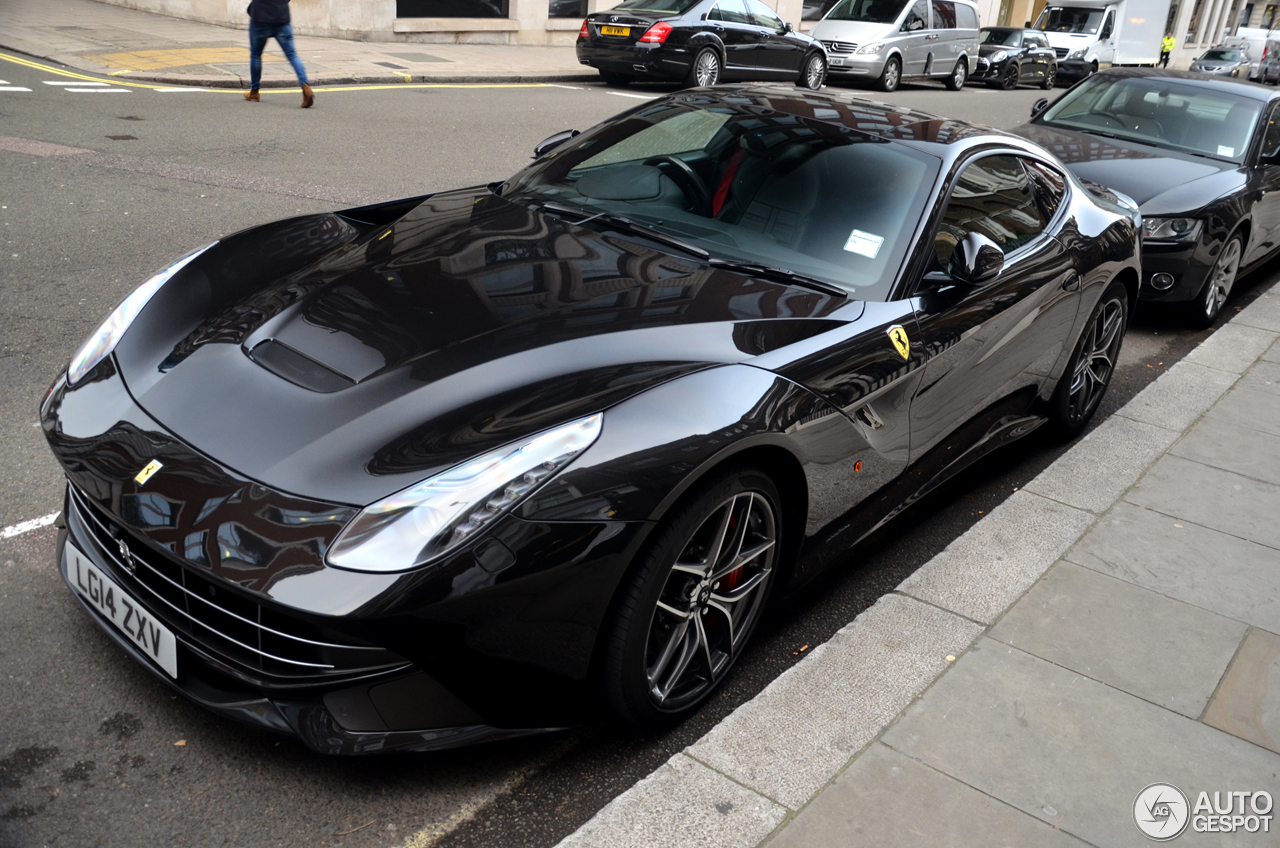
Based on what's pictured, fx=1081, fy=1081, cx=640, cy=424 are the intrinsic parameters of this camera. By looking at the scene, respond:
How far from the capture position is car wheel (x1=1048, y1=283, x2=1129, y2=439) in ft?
15.7

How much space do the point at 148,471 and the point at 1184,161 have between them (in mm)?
7466

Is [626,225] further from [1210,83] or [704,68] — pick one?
[704,68]

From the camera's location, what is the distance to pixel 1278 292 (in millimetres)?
8453

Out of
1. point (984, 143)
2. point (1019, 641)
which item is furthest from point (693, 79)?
point (1019, 641)

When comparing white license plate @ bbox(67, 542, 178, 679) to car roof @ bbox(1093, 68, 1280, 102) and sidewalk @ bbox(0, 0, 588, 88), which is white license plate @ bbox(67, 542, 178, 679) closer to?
car roof @ bbox(1093, 68, 1280, 102)

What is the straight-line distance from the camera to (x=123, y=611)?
2.55 m

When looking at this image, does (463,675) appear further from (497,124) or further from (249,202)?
(497,124)

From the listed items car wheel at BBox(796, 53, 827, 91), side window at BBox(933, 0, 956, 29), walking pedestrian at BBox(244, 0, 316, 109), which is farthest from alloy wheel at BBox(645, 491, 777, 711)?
side window at BBox(933, 0, 956, 29)

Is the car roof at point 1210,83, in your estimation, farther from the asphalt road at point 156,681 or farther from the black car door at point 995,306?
the black car door at point 995,306

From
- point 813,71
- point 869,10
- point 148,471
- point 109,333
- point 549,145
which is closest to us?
point 148,471

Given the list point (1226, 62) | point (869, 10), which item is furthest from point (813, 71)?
point (1226, 62)

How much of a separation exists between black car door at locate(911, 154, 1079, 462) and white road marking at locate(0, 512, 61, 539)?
2.81 metres

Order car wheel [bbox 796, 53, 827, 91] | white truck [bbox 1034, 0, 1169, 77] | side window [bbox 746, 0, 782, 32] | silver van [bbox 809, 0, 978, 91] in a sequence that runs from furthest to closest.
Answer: white truck [bbox 1034, 0, 1169, 77] → silver van [bbox 809, 0, 978, 91] → car wheel [bbox 796, 53, 827, 91] → side window [bbox 746, 0, 782, 32]

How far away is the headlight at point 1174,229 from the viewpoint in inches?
270
